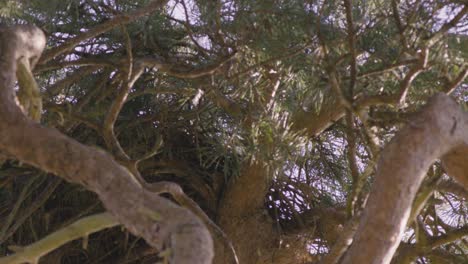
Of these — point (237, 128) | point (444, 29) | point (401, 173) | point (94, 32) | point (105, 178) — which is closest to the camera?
point (105, 178)

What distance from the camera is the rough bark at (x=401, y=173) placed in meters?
1.25

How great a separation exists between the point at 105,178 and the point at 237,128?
1148 millimetres

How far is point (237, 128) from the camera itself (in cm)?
221

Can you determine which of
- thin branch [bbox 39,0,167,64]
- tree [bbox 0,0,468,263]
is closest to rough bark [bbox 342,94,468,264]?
tree [bbox 0,0,468,263]

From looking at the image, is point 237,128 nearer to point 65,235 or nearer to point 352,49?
point 352,49

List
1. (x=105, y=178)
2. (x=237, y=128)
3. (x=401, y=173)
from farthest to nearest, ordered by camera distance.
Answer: (x=237, y=128) → (x=401, y=173) → (x=105, y=178)

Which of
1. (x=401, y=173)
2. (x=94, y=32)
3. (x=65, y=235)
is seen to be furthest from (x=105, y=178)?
(x=94, y=32)

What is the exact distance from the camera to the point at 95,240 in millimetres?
2611

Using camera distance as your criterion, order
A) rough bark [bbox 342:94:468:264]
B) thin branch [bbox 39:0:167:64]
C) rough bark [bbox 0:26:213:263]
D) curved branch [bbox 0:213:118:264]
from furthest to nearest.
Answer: thin branch [bbox 39:0:167:64], rough bark [bbox 342:94:468:264], curved branch [bbox 0:213:118:264], rough bark [bbox 0:26:213:263]

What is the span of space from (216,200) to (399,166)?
1382 millimetres

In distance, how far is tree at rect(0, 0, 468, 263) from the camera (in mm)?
1180

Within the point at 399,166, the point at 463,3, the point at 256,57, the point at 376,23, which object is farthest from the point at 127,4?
the point at 399,166

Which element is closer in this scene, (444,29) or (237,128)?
(444,29)

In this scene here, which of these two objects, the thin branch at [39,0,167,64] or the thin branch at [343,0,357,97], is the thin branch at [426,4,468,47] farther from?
the thin branch at [39,0,167,64]
